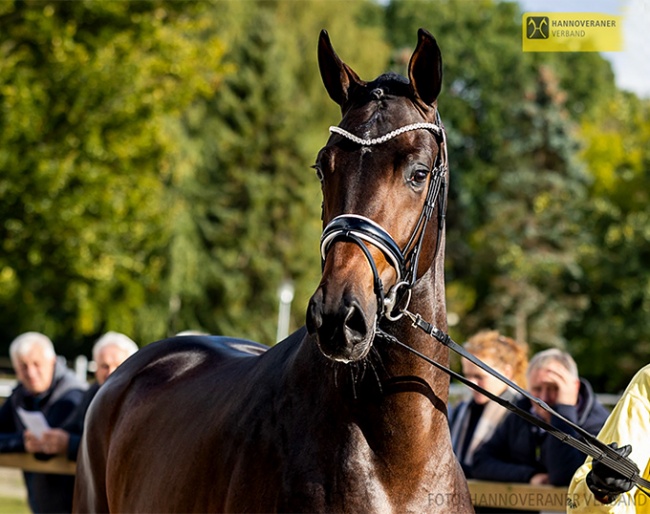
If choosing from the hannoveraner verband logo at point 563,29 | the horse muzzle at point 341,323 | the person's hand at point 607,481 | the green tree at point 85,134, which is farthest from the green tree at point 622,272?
the horse muzzle at point 341,323

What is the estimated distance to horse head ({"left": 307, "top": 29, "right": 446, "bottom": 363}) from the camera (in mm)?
2924

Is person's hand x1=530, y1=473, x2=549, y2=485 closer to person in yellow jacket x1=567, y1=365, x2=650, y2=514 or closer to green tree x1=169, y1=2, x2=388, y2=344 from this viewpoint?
person in yellow jacket x1=567, y1=365, x2=650, y2=514

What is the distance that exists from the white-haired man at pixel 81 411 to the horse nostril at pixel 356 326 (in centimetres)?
393

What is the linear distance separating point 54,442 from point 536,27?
4.16m

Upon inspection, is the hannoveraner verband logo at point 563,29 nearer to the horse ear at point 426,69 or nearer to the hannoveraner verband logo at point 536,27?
the hannoveraner verband logo at point 536,27

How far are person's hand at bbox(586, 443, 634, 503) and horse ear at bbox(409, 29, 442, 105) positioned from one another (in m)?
1.37

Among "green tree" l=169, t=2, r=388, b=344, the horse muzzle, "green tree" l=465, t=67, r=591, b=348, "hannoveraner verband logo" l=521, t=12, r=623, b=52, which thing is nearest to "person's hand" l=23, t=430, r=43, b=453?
"hannoveraner verband logo" l=521, t=12, r=623, b=52

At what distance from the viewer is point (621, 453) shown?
3387 millimetres

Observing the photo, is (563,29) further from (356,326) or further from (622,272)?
(622,272)

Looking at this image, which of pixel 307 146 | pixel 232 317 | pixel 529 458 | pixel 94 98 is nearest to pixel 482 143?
pixel 307 146

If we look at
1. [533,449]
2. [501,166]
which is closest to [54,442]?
[533,449]

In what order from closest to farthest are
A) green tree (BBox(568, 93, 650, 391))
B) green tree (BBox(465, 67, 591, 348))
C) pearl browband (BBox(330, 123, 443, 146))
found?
pearl browband (BBox(330, 123, 443, 146)) < green tree (BBox(568, 93, 650, 391)) < green tree (BBox(465, 67, 591, 348))

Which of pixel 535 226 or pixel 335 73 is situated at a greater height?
pixel 335 73

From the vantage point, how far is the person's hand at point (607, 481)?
3.36 m
